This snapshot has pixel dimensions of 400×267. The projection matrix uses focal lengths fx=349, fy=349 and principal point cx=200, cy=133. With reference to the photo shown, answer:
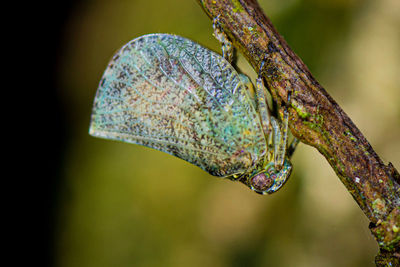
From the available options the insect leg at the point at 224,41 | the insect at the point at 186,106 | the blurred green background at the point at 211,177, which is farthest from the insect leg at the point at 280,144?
the blurred green background at the point at 211,177

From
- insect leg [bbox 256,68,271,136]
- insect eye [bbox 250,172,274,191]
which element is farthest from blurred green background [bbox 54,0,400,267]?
insect leg [bbox 256,68,271,136]

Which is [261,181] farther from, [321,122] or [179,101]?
[179,101]

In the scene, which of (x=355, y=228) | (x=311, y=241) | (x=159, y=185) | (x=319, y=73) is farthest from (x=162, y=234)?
(x=319, y=73)

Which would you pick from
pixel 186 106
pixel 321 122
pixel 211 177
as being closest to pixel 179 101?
pixel 186 106

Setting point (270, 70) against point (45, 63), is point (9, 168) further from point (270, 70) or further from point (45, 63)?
point (270, 70)

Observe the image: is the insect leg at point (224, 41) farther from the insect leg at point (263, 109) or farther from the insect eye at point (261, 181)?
the insect eye at point (261, 181)

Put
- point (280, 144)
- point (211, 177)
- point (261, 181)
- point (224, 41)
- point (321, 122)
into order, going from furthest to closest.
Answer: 1. point (211, 177)
2. point (261, 181)
3. point (280, 144)
4. point (224, 41)
5. point (321, 122)
